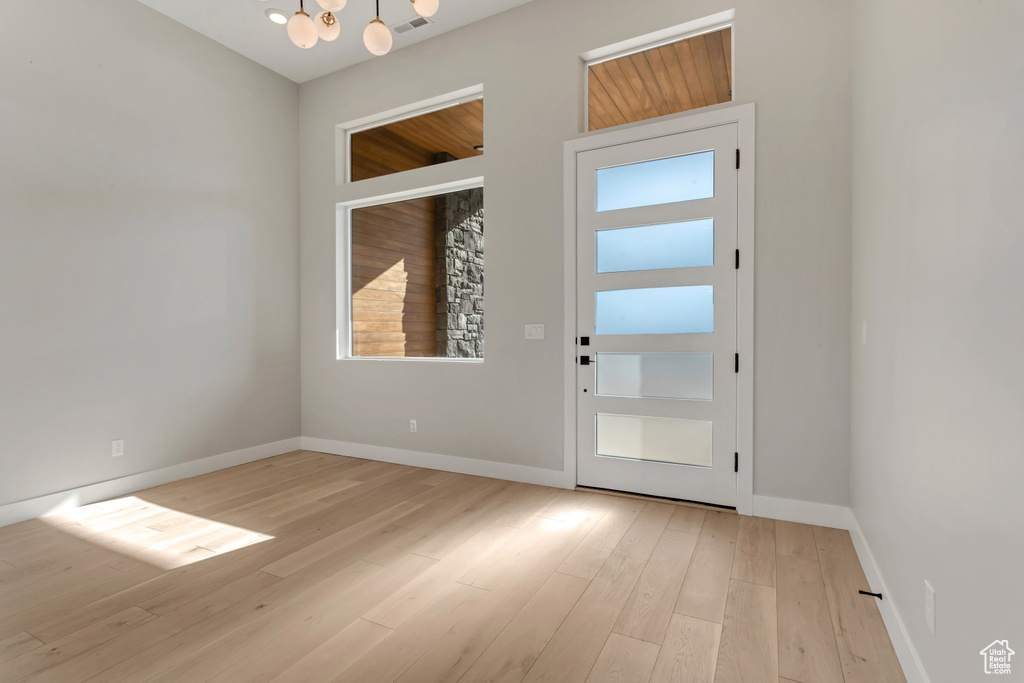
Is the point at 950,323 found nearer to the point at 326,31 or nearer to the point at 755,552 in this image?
the point at 755,552

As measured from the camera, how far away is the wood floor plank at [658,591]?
5.97 ft

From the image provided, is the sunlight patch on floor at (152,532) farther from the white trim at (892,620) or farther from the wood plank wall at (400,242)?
the white trim at (892,620)

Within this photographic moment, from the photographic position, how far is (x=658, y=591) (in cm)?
208

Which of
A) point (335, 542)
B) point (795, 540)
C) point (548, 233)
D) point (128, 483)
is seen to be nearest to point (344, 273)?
point (548, 233)

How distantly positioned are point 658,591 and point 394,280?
10.7ft

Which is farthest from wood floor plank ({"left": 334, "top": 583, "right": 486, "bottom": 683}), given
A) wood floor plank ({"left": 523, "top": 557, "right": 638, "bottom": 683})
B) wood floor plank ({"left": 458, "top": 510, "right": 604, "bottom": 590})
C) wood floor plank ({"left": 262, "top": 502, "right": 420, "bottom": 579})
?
wood floor plank ({"left": 262, "top": 502, "right": 420, "bottom": 579})

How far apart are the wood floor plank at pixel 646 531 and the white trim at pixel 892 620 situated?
0.91 metres

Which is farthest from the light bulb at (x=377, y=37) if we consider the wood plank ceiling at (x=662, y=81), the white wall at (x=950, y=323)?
the white wall at (x=950, y=323)

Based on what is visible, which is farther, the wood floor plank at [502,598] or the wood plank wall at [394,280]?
the wood plank wall at [394,280]

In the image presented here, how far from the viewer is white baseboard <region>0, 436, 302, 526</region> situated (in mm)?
2971

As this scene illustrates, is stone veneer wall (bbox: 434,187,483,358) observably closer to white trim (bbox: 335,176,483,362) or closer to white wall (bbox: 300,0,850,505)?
white wall (bbox: 300,0,850,505)

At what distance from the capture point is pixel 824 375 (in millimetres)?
2729

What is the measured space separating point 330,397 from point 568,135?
3.13 meters

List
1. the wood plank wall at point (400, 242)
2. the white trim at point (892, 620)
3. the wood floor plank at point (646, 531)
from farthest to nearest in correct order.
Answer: the wood plank wall at point (400, 242)
the wood floor plank at point (646, 531)
the white trim at point (892, 620)
